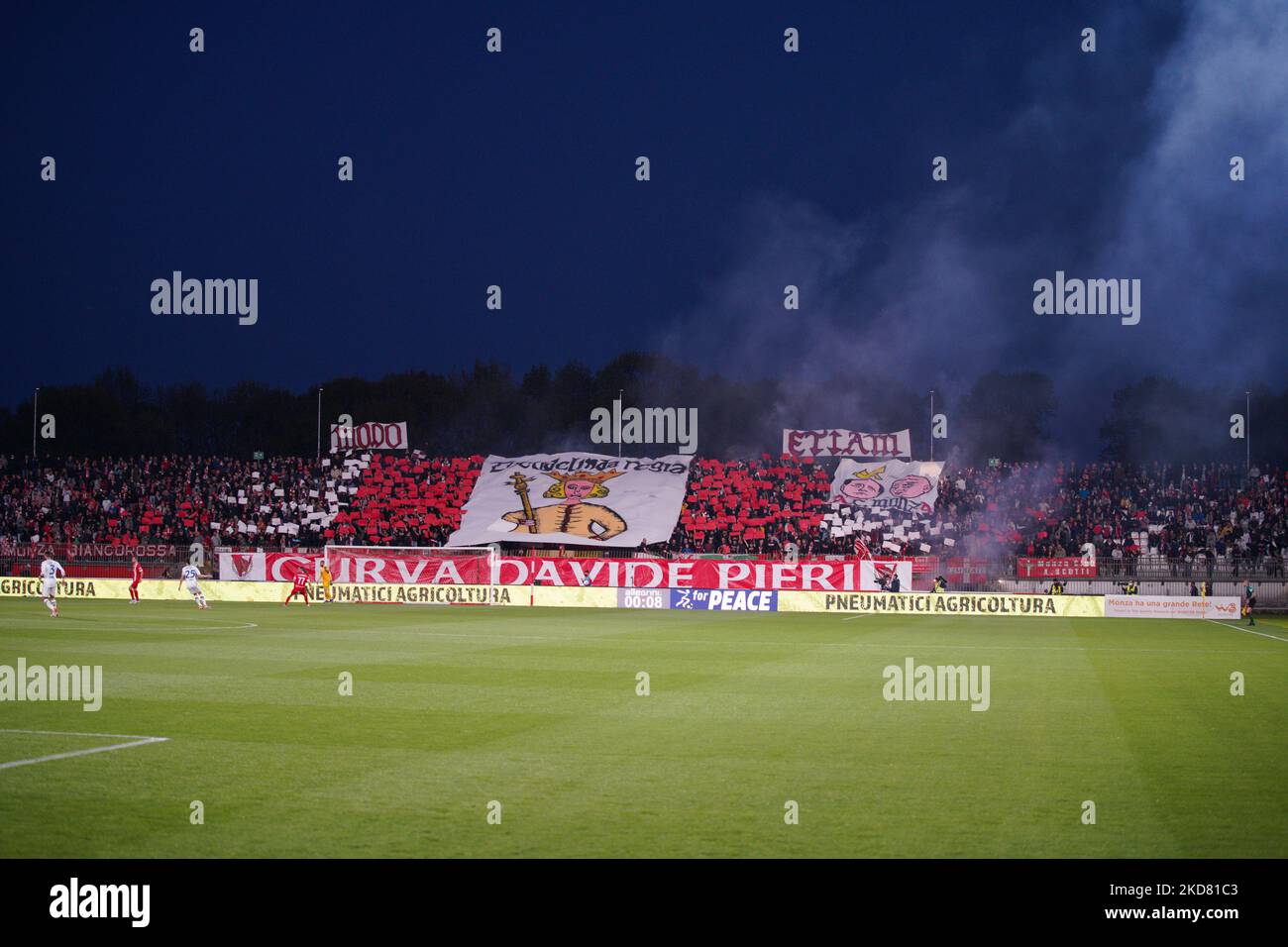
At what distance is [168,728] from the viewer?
13.3 metres

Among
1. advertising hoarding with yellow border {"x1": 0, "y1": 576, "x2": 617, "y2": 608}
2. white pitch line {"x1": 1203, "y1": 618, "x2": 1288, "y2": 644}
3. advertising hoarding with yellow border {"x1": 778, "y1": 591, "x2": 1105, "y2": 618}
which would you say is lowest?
white pitch line {"x1": 1203, "y1": 618, "x2": 1288, "y2": 644}

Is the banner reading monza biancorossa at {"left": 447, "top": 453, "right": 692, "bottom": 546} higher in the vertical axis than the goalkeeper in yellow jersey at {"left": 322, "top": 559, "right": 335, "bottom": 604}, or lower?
higher

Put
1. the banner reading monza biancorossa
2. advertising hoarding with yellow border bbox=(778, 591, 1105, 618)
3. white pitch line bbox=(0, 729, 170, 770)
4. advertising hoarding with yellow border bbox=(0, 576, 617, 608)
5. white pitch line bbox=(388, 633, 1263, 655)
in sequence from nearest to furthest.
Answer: white pitch line bbox=(0, 729, 170, 770)
white pitch line bbox=(388, 633, 1263, 655)
advertising hoarding with yellow border bbox=(778, 591, 1105, 618)
advertising hoarding with yellow border bbox=(0, 576, 617, 608)
the banner reading monza biancorossa

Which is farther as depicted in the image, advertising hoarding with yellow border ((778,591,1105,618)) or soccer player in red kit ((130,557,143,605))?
advertising hoarding with yellow border ((778,591,1105,618))

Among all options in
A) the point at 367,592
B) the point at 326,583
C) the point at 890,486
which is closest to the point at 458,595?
the point at 367,592

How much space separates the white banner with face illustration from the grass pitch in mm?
35799

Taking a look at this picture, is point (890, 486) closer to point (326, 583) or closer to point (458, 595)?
point (458, 595)

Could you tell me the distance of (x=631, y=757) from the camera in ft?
38.9

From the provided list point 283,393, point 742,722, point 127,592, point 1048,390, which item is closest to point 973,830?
point 742,722

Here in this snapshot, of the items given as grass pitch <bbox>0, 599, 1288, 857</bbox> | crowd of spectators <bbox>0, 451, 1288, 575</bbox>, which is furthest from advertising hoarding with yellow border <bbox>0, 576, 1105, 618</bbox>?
grass pitch <bbox>0, 599, 1288, 857</bbox>

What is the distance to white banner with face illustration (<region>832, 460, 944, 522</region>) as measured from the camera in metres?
60.8

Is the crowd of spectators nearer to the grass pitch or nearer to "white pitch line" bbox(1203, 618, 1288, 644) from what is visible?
"white pitch line" bbox(1203, 618, 1288, 644)
